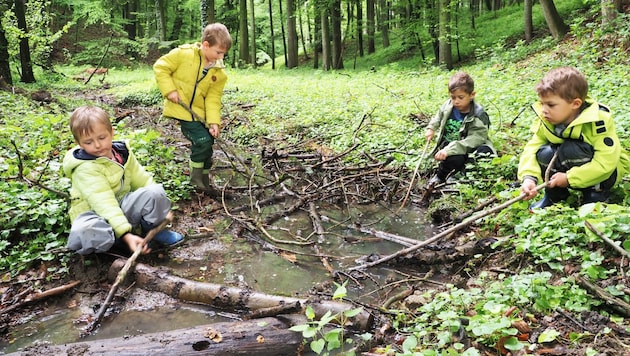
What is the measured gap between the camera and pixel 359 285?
3291 mm

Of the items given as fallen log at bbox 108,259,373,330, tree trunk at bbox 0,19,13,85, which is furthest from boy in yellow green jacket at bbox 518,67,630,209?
tree trunk at bbox 0,19,13,85

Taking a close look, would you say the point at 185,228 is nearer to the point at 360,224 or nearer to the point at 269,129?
the point at 360,224

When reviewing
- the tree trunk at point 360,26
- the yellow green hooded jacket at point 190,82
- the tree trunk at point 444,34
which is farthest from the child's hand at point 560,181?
the tree trunk at point 360,26

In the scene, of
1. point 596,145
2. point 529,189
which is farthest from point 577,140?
point 529,189

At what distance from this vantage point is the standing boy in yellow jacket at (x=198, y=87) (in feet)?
15.8

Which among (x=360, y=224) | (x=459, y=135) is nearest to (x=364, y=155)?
(x=459, y=135)

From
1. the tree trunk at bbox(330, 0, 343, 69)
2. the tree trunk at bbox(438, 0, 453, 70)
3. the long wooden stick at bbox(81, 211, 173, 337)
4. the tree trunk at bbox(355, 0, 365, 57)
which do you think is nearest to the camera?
the long wooden stick at bbox(81, 211, 173, 337)

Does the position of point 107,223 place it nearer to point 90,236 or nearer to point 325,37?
point 90,236

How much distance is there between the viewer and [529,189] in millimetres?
3340

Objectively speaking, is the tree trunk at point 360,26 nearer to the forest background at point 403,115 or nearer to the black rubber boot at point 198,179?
the forest background at point 403,115

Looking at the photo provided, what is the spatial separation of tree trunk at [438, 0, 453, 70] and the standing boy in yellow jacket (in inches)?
477

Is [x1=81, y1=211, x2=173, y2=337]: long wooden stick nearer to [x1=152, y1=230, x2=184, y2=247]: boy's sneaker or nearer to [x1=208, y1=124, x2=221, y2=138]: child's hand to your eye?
[x1=152, y1=230, x2=184, y2=247]: boy's sneaker

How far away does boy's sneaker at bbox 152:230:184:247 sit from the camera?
3863 mm

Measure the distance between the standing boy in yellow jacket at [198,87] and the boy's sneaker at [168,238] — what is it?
1.30 m
